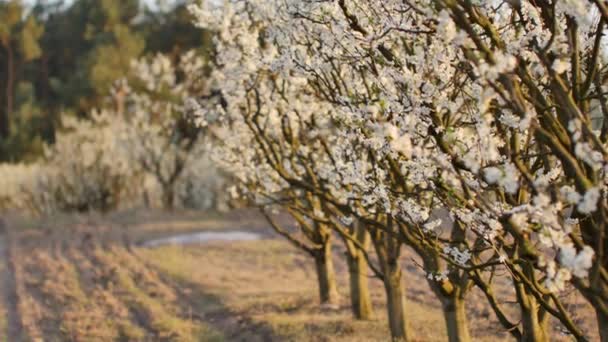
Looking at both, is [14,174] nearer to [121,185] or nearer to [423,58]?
[121,185]

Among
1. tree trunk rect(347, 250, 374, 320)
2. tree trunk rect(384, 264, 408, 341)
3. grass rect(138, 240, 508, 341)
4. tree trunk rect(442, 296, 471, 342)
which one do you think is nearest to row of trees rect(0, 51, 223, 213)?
grass rect(138, 240, 508, 341)

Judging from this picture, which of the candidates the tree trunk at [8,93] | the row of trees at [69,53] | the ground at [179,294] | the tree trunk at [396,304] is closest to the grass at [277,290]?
the ground at [179,294]

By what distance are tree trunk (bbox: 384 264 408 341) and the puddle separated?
39.6ft

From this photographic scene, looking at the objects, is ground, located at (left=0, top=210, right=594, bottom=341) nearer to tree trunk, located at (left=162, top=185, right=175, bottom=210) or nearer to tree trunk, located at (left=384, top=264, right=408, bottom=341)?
tree trunk, located at (left=384, top=264, right=408, bottom=341)

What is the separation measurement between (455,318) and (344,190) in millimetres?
1825

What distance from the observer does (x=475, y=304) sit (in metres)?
11.9

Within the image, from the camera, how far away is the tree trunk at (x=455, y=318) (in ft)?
25.1

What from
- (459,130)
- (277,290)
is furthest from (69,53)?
(459,130)

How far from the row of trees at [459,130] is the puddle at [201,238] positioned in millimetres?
10129

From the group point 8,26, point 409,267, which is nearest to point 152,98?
point 8,26

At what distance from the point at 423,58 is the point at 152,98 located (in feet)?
92.0

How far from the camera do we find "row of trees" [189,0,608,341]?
4250 millimetres

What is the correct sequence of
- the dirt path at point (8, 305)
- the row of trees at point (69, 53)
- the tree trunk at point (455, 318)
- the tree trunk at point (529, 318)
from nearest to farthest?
the tree trunk at point (529, 318)
the tree trunk at point (455, 318)
the dirt path at point (8, 305)
the row of trees at point (69, 53)

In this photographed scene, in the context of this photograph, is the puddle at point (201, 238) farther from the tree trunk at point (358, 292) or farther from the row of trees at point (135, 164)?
the tree trunk at point (358, 292)
